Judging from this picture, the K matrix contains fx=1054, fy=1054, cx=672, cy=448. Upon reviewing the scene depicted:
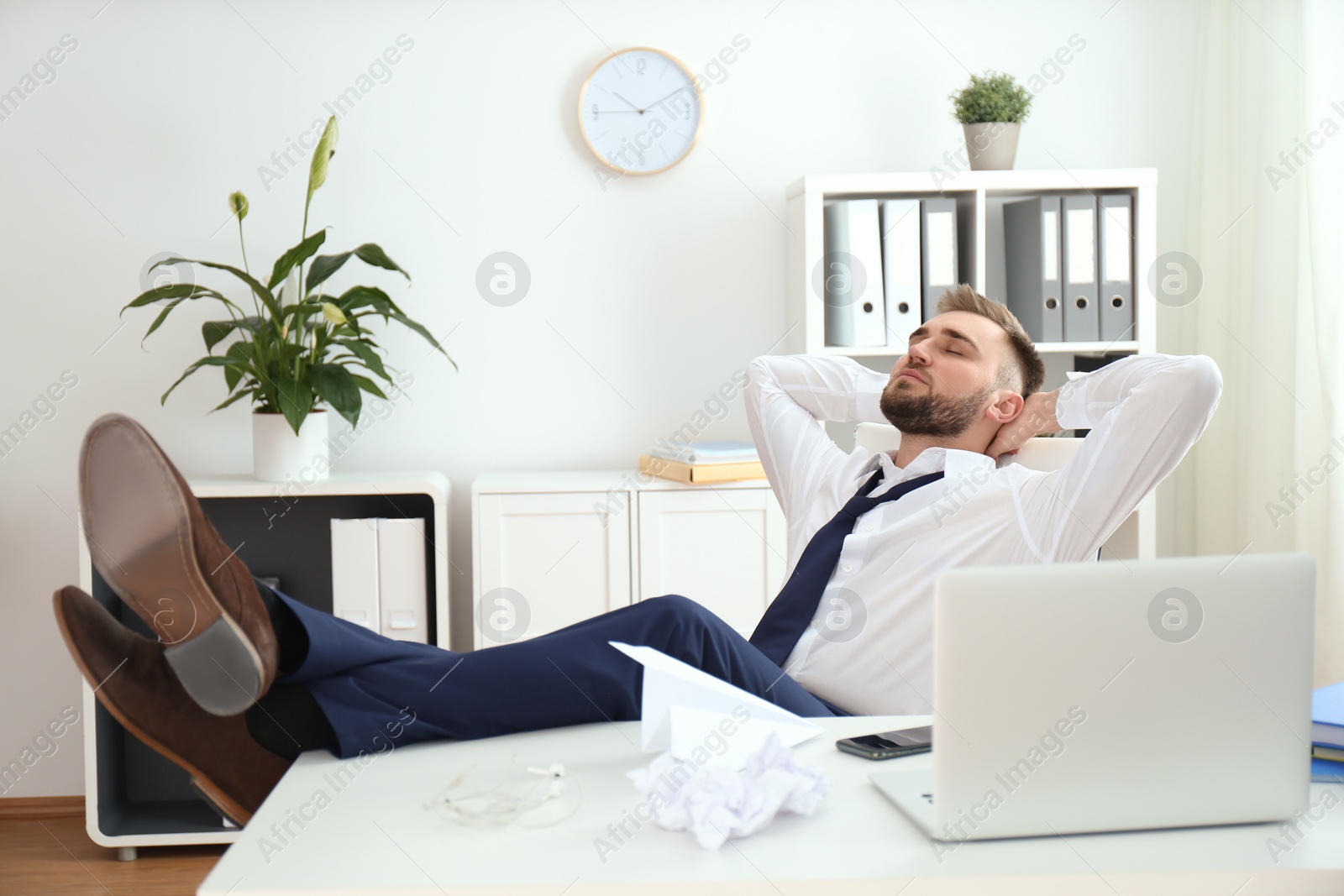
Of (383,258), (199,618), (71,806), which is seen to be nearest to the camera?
(199,618)

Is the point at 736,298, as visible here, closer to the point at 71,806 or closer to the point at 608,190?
the point at 608,190

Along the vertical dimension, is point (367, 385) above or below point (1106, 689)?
above

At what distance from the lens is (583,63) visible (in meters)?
2.87

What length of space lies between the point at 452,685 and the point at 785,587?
801 mm

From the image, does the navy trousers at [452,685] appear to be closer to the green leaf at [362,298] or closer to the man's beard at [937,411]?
the man's beard at [937,411]

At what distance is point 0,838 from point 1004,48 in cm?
338

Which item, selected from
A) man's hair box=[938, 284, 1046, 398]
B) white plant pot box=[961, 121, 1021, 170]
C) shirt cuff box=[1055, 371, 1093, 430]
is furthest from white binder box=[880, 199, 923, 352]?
shirt cuff box=[1055, 371, 1093, 430]

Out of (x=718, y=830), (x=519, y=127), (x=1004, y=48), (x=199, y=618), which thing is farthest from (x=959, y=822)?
(x=1004, y=48)

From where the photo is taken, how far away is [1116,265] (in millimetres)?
2627

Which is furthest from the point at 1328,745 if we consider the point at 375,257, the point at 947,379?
the point at 375,257

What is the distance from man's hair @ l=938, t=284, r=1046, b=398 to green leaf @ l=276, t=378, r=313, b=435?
1468 mm

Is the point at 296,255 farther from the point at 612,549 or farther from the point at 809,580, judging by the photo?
the point at 809,580

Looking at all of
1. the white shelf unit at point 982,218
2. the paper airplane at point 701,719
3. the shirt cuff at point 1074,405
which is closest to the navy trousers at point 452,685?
→ the paper airplane at point 701,719

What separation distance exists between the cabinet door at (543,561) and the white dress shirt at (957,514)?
721 millimetres
